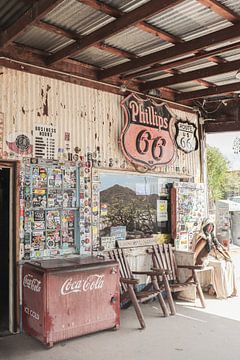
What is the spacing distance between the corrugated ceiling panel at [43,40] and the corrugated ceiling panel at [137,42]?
580 mm

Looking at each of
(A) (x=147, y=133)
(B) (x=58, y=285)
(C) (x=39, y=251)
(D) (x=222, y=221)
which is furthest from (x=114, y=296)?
(D) (x=222, y=221)

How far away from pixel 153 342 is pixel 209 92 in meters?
4.14

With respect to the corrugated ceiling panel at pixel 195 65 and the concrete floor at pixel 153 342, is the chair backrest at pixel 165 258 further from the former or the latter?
the corrugated ceiling panel at pixel 195 65

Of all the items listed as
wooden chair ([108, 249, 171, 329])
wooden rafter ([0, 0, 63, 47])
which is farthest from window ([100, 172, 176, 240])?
wooden rafter ([0, 0, 63, 47])

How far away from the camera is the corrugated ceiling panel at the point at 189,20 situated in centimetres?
383

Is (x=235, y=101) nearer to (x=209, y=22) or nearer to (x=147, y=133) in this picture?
(x=147, y=133)

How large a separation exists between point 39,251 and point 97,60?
2.76 metres

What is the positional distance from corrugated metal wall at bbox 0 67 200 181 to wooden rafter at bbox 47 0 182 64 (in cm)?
49

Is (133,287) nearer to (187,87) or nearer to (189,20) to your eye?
(187,87)

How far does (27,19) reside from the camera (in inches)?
149

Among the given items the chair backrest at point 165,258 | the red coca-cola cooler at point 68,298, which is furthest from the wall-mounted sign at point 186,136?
the red coca-cola cooler at point 68,298

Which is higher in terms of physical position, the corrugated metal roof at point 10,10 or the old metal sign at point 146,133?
the corrugated metal roof at point 10,10

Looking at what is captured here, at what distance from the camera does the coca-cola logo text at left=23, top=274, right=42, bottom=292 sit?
4309 millimetres

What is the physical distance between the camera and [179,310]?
564cm
